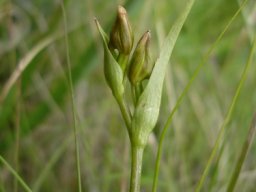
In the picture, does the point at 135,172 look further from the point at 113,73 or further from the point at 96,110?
the point at 96,110

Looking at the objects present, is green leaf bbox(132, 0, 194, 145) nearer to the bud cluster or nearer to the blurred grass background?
the bud cluster

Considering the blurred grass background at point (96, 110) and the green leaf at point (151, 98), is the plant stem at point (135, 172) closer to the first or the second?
the green leaf at point (151, 98)

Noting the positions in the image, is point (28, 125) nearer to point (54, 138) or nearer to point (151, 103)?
point (54, 138)

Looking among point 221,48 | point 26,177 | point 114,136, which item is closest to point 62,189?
point 26,177

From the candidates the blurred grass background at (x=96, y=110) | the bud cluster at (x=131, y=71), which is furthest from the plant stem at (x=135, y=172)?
the blurred grass background at (x=96, y=110)

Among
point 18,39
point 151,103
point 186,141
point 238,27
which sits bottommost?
point 186,141
